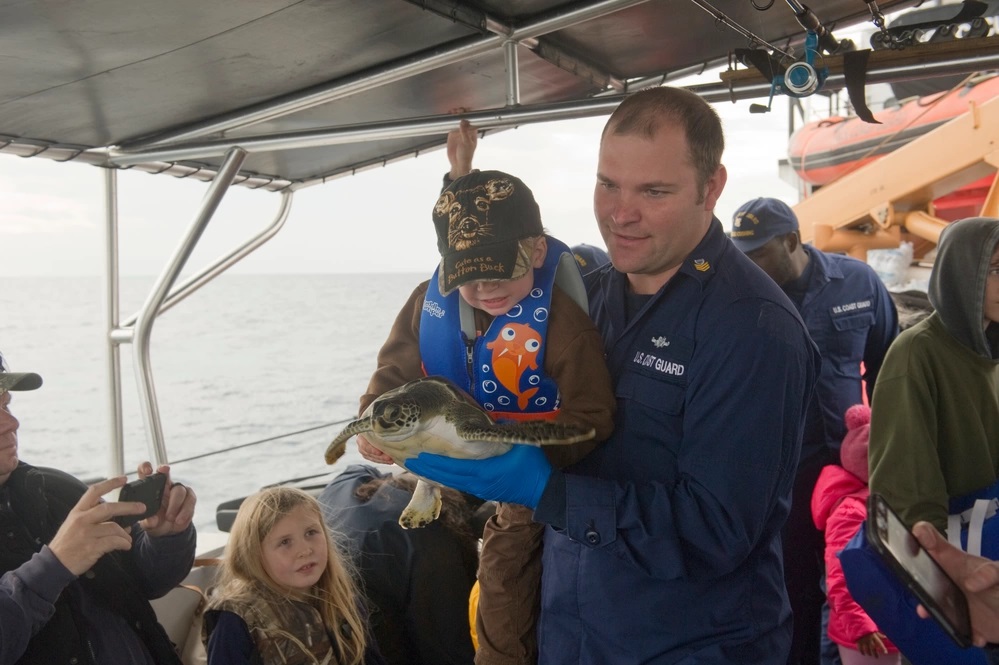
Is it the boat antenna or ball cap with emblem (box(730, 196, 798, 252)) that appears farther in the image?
ball cap with emblem (box(730, 196, 798, 252))

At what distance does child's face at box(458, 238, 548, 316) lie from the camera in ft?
5.29

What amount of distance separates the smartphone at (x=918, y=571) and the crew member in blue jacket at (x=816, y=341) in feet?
5.14

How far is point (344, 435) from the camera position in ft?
4.72

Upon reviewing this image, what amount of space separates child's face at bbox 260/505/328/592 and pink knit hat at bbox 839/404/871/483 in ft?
5.32

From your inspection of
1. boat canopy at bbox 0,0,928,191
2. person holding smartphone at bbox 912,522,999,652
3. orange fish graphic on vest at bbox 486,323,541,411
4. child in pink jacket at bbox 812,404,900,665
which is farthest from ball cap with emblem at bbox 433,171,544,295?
child in pink jacket at bbox 812,404,900,665

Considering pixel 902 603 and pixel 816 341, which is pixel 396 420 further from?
pixel 816 341

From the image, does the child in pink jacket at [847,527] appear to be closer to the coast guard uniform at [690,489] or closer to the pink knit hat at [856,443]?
the pink knit hat at [856,443]

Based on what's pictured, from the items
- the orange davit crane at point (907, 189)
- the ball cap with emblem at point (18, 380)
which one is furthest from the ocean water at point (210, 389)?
the orange davit crane at point (907, 189)

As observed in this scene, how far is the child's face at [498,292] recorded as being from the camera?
5.29 ft

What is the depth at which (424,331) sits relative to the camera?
171cm

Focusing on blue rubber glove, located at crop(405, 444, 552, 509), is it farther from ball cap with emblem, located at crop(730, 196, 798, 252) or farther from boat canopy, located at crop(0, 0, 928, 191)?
ball cap with emblem, located at crop(730, 196, 798, 252)

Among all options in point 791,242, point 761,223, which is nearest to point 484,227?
point 761,223

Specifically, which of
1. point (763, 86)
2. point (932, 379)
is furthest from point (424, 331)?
point (932, 379)

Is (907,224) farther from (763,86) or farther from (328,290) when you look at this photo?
(328,290)
